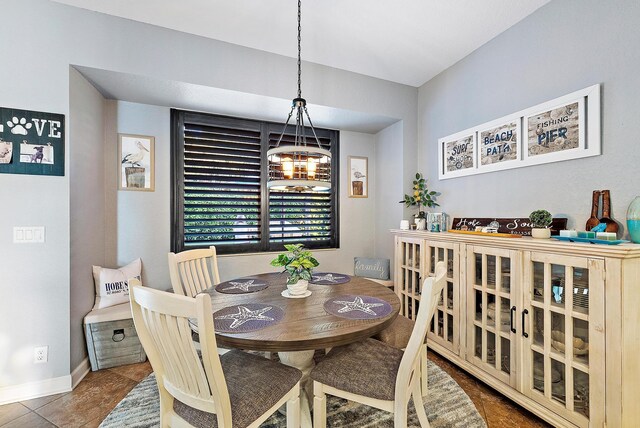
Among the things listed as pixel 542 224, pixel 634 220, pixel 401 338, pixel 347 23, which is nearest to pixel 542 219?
pixel 542 224

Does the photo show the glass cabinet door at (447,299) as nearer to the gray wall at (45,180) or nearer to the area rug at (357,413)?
the area rug at (357,413)

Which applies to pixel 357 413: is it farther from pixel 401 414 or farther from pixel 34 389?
pixel 34 389

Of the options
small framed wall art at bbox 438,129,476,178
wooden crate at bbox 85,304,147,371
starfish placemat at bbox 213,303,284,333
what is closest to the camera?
starfish placemat at bbox 213,303,284,333

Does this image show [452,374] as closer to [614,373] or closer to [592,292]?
[614,373]

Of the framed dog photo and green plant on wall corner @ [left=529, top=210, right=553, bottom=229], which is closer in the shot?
green plant on wall corner @ [left=529, top=210, right=553, bottom=229]

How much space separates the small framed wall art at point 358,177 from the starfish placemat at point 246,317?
234 cm

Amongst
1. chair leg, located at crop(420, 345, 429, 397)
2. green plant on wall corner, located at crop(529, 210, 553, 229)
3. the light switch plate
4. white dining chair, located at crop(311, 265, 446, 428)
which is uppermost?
green plant on wall corner, located at crop(529, 210, 553, 229)

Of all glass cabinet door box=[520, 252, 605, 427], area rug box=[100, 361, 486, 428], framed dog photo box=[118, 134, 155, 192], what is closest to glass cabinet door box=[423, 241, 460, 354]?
area rug box=[100, 361, 486, 428]

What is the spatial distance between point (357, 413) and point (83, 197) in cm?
265

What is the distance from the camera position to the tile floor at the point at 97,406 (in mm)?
1729

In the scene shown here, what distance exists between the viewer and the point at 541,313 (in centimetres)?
173

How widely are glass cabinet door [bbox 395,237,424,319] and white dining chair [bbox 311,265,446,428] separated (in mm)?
1246

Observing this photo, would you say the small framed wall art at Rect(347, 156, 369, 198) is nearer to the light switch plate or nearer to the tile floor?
the tile floor

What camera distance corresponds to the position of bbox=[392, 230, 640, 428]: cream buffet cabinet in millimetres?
1361
